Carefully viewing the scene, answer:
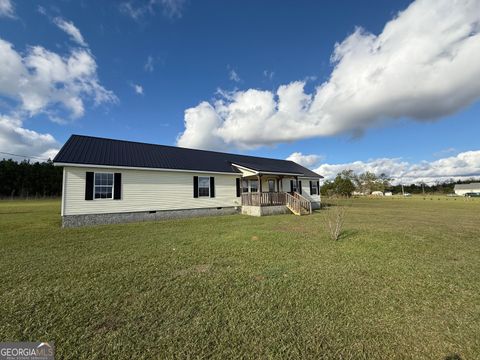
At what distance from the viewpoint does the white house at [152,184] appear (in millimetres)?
11031

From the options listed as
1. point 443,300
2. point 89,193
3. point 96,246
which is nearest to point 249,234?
point 96,246

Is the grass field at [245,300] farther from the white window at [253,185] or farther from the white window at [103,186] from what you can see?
the white window at [253,185]

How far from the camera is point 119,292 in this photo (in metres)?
3.86

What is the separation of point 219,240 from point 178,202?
23.5 feet

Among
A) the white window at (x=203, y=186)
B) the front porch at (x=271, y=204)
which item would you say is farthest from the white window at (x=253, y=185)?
the white window at (x=203, y=186)

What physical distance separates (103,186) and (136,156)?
2.79m

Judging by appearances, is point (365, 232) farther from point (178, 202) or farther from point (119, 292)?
point (178, 202)

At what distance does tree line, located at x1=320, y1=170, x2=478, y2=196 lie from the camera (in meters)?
43.2

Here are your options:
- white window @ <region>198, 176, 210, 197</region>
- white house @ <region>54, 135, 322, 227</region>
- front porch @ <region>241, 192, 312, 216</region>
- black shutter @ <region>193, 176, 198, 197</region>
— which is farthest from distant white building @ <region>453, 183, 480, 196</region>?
black shutter @ <region>193, 176, 198, 197</region>

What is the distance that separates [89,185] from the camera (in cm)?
1118

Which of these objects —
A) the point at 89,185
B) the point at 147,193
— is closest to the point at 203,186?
the point at 147,193

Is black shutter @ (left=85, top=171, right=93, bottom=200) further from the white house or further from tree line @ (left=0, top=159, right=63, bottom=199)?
tree line @ (left=0, top=159, right=63, bottom=199)

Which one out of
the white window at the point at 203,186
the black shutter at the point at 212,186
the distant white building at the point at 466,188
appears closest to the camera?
the white window at the point at 203,186

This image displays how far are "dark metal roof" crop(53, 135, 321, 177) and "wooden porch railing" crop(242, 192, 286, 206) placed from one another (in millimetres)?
1768
